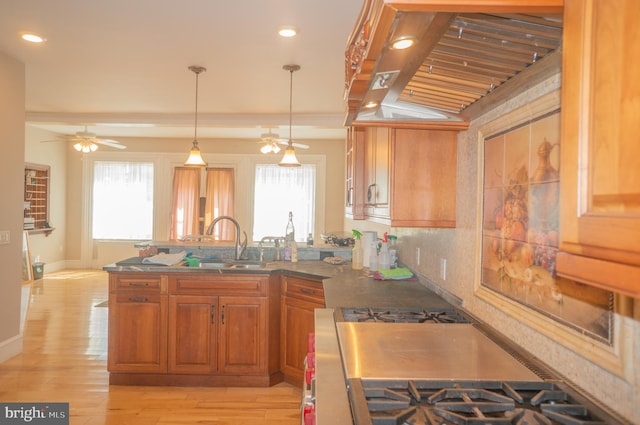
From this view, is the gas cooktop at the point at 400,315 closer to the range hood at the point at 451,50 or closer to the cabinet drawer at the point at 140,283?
the range hood at the point at 451,50

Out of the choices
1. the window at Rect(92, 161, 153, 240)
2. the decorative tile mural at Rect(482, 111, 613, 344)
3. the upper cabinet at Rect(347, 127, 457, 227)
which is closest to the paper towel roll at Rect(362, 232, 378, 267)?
the upper cabinet at Rect(347, 127, 457, 227)

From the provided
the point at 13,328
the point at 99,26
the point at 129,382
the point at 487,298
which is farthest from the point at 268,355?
the point at 99,26

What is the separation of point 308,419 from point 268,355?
79.4 inches

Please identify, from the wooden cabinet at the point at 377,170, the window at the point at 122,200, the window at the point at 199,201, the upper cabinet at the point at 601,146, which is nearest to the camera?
the upper cabinet at the point at 601,146

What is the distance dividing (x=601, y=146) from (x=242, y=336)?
10.2ft

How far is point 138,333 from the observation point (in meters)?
3.41

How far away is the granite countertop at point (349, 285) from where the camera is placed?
233cm

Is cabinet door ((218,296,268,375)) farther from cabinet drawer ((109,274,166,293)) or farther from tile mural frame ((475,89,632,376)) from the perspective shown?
tile mural frame ((475,89,632,376))

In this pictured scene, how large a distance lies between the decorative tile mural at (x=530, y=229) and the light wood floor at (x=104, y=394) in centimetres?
188

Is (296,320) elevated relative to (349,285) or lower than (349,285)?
lower

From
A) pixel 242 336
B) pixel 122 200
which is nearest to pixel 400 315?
pixel 242 336

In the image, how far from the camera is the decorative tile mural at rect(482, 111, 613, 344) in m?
1.25

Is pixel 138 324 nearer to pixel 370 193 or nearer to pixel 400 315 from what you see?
pixel 370 193

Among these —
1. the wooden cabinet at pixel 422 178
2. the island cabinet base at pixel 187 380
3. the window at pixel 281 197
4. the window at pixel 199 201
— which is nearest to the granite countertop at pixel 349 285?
the wooden cabinet at pixel 422 178
